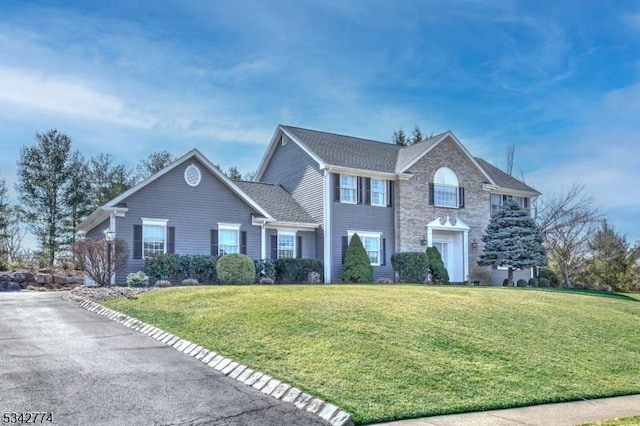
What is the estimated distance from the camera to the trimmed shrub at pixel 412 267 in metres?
26.2

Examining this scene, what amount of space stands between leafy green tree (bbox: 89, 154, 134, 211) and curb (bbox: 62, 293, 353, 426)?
26.7 m

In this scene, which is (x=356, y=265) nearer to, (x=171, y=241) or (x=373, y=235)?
(x=373, y=235)

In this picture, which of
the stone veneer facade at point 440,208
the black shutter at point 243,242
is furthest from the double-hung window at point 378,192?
the black shutter at point 243,242

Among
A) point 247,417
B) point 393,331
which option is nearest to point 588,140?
point 393,331

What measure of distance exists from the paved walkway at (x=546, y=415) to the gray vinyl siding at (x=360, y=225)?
57.8 ft

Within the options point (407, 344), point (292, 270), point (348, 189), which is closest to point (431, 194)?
point (348, 189)

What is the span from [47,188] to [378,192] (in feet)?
65.4

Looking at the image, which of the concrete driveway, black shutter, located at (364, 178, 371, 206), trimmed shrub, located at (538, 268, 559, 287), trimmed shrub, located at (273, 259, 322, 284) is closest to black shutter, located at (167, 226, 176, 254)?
trimmed shrub, located at (273, 259, 322, 284)

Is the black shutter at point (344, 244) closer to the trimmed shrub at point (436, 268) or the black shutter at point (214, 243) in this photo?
the trimmed shrub at point (436, 268)

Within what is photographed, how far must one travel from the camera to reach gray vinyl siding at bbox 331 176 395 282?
1028 inches

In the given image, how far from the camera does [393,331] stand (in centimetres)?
1073

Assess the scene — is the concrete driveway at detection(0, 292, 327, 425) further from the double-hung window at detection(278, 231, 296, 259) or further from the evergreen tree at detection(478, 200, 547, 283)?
the evergreen tree at detection(478, 200, 547, 283)

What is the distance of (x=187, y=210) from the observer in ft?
75.0

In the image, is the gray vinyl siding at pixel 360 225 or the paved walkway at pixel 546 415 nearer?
the paved walkway at pixel 546 415
